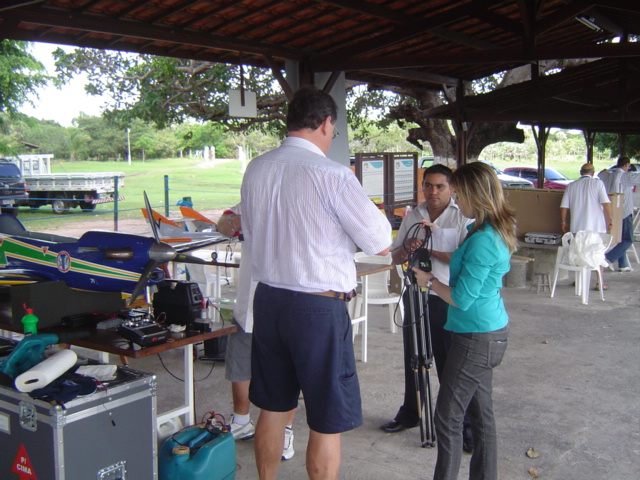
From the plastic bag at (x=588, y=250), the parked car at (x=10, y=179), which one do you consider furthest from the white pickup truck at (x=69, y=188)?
the plastic bag at (x=588, y=250)

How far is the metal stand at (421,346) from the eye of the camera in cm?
333

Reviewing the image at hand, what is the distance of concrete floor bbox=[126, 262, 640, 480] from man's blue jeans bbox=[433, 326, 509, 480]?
556 millimetres

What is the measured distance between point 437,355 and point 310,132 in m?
1.65

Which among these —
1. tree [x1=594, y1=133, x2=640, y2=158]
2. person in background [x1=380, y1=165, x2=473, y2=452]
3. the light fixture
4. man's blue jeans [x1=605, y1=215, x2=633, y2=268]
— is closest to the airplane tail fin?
person in background [x1=380, y1=165, x2=473, y2=452]

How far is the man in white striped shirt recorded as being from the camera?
2305mm

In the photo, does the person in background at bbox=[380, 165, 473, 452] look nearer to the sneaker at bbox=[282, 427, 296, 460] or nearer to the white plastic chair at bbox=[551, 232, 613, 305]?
the sneaker at bbox=[282, 427, 296, 460]

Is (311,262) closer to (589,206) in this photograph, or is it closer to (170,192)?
(589,206)

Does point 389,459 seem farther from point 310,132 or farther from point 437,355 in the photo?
point 310,132

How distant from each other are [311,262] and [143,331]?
93 cm

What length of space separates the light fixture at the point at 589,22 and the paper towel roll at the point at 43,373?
7.92 meters

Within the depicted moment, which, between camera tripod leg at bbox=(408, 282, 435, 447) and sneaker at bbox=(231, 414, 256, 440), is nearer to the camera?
camera tripod leg at bbox=(408, 282, 435, 447)

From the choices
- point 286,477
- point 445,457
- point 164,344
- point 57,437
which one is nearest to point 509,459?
point 445,457

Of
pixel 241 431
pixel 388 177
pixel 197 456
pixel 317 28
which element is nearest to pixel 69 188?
pixel 388 177

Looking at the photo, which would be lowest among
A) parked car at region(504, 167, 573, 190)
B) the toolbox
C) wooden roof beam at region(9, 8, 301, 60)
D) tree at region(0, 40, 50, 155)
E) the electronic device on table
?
the toolbox
